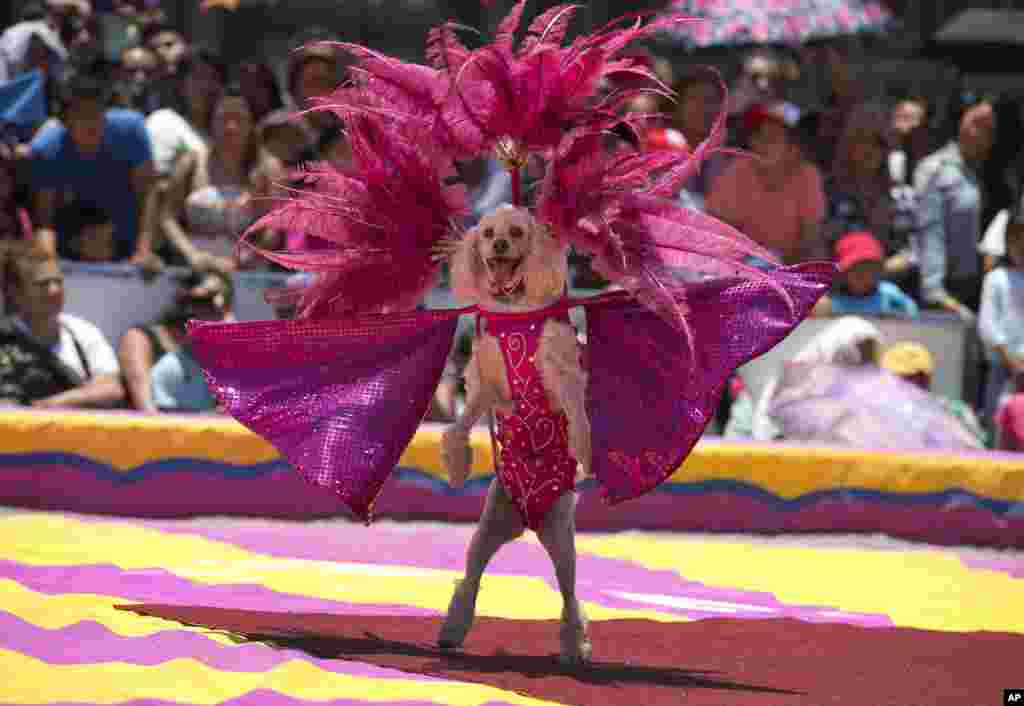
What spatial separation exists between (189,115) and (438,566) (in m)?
3.87

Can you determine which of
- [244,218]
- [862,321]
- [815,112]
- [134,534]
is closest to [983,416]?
[862,321]

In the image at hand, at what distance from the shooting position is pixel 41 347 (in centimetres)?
788

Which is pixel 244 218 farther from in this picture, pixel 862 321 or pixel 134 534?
pixel 862 321

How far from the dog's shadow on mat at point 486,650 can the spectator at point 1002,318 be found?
153 inches

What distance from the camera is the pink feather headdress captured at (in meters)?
4.93

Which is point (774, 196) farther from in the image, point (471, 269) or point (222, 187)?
point (471, 269)

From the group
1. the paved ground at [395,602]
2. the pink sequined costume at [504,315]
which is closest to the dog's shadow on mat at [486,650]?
the paved ground at [395,602]

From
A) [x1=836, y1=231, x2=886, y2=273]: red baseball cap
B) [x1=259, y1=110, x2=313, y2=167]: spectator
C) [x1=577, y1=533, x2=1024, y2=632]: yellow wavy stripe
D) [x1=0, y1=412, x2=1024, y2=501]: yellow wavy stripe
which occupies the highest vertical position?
[x1=259, y1=110, x2=313, y2=167]: spectator

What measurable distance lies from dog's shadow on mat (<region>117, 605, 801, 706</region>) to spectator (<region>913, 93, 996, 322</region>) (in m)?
4.59

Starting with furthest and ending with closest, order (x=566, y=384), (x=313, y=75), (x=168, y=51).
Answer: (x=168, y=51) → (x=313, y=75) → (x=566, y=384)

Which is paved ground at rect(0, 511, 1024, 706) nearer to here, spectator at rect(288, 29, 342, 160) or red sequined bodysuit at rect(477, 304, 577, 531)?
red sequined bodysuit at rect(477, 304, 577, 531)

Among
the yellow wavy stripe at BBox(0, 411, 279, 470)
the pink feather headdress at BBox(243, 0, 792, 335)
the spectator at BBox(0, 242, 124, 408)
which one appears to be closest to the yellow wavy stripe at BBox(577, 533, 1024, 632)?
the yellow wavy stripe at BBox(0, 411, 279, 470)

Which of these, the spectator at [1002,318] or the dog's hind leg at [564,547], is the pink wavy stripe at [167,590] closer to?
the dog's hind leg at [564,547]

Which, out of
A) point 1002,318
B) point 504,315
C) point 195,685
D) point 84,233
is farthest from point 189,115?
point 195,685
